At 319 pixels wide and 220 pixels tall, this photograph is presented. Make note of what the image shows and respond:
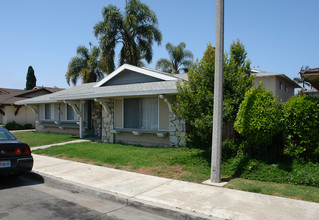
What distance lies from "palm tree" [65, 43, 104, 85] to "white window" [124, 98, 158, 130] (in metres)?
16.8

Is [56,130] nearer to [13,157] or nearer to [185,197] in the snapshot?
[13,157]

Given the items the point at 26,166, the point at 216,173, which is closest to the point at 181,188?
the point at 216,173

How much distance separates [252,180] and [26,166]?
236 inches

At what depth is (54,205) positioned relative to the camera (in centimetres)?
531

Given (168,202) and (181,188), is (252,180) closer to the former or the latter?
(181,188)

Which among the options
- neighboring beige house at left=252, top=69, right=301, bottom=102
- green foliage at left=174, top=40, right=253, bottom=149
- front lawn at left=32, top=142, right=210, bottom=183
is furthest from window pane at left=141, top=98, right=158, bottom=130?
neighboring beige house at left=252, top=69, right=301, bottom=102

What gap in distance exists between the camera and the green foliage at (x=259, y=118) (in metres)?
6.92

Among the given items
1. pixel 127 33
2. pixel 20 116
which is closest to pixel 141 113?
pixel 127 33

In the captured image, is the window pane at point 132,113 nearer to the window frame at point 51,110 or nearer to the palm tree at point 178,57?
the window frame at point 51,110

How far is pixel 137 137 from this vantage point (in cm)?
1221

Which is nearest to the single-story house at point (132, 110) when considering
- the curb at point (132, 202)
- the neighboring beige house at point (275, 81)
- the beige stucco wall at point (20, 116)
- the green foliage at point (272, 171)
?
the green foliage at point (272, 171)

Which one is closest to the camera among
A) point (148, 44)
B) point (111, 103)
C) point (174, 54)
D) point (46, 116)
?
Answer: point (111, 103)

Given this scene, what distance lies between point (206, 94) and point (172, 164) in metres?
2.49

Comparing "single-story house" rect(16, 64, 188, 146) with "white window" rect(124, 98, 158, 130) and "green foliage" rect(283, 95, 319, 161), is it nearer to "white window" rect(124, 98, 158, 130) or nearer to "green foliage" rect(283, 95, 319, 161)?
"white window" rect(124, 98, 158, 130)
